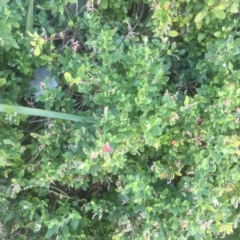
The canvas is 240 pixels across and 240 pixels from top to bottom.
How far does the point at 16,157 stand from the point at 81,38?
1.64 feet

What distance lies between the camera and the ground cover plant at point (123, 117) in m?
1.23

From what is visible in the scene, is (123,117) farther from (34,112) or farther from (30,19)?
(30,19)

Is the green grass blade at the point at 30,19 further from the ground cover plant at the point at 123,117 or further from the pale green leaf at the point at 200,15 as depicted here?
the pale green leaf at the point at 200,15

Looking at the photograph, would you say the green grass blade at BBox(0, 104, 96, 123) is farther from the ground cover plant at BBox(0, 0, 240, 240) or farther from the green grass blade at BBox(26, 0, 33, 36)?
the green grass blade at BBox(26, 0, 33, 36)

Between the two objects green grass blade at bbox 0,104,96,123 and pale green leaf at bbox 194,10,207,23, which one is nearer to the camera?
green grass blade at bbox 0,104,96,123

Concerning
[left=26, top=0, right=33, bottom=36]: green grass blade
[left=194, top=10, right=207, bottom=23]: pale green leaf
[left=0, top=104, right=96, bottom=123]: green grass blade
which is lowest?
[left=0, top=104, right=96, bottom=123]: green grass blade

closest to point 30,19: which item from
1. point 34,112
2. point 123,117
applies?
point 34,112

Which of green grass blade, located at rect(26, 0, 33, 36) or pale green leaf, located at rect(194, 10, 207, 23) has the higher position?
pale green leaf, located at rect(194, 10, 207, 23)

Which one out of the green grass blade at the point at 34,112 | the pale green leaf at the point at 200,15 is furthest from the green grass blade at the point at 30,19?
the pale green leaf at the point at 200,15

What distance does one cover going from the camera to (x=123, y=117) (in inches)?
46.4

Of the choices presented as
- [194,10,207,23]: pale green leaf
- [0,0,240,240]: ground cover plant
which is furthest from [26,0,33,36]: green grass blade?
[194,10,207,23]: pale green leaf

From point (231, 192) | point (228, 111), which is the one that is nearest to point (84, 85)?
point (228, 111)

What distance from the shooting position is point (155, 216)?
1.40 metres

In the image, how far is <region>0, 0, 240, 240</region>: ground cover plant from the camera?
1.23 m
